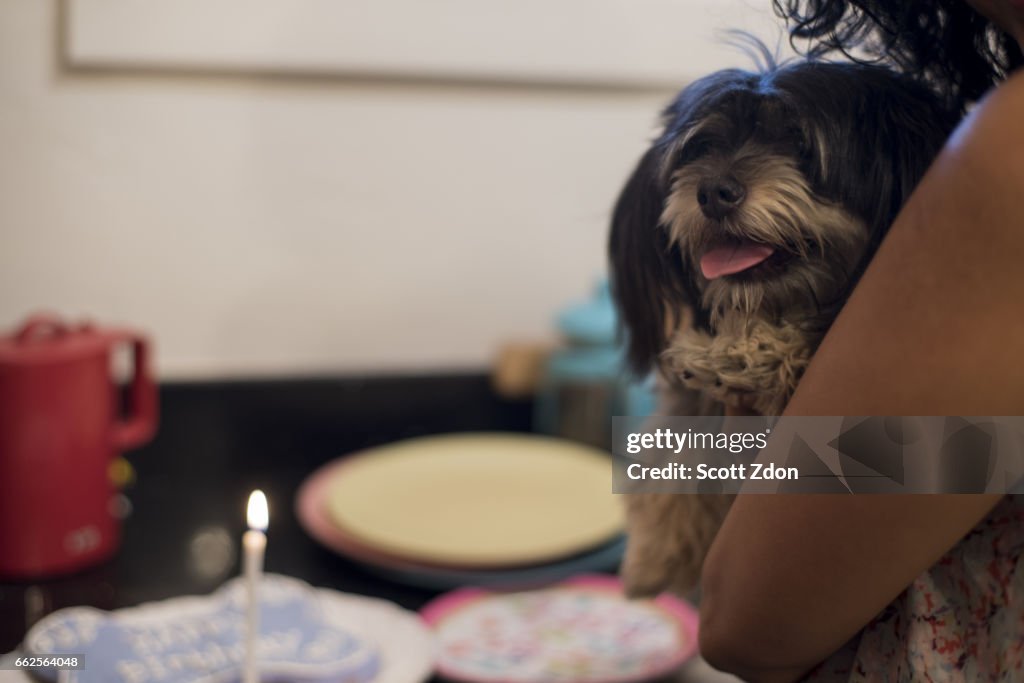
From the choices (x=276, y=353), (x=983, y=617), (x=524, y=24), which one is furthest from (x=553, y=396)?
(x=983, y=617)

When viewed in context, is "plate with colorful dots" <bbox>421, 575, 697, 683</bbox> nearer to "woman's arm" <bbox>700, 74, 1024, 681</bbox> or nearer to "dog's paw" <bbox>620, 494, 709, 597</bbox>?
"dog's paw" <bbox>620, 494, 709, 597</bbox>

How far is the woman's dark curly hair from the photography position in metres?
0.49

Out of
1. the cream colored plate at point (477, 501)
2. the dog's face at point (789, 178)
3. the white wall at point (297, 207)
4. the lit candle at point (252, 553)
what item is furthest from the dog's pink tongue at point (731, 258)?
the white wall at point (297, 207)

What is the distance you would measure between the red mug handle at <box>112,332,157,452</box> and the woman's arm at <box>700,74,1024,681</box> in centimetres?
74

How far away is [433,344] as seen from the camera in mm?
1416

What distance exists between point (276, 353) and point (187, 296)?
0.15 meters

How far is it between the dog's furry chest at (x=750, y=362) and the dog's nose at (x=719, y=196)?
0.20ft

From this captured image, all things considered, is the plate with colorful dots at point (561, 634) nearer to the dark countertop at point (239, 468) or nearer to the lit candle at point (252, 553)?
the dark countertop at point (239, 468)

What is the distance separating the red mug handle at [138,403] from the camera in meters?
1.02

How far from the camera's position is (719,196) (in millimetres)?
493

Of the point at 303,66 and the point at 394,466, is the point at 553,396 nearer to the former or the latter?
the point at 394,466

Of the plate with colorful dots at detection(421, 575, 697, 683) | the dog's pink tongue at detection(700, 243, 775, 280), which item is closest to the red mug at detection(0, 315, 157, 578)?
the plate with colorful dots at detection(421, 575, 697, 683)

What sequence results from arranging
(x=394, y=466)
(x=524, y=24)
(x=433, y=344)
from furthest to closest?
(x=433, y=344)
(x=524, y=24)
(x=394, y=466)

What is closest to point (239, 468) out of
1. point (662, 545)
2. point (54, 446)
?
point (54, 446)
